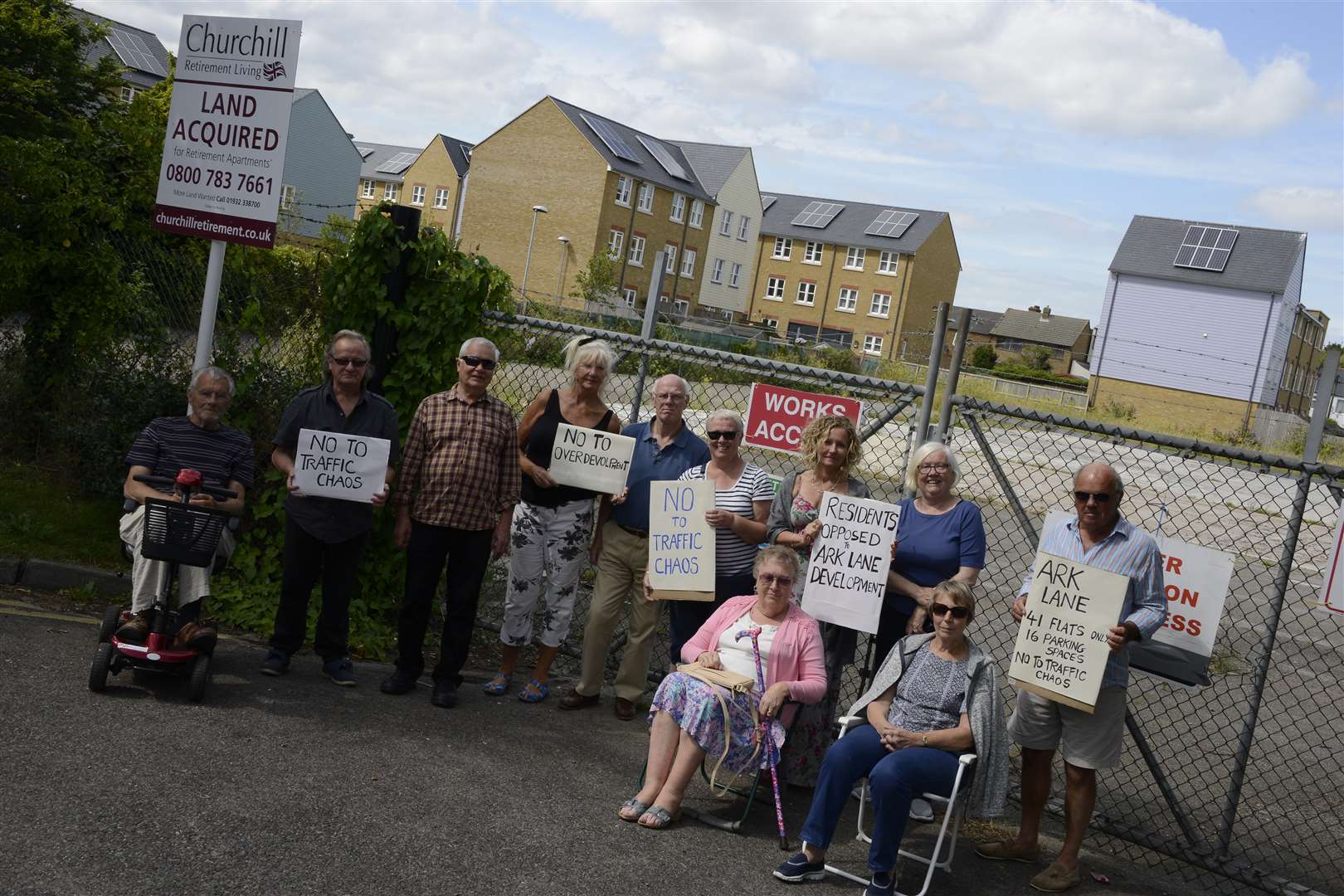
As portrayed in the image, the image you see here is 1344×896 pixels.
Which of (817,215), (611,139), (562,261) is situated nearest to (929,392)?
(562,261)

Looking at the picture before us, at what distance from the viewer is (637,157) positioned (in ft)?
196

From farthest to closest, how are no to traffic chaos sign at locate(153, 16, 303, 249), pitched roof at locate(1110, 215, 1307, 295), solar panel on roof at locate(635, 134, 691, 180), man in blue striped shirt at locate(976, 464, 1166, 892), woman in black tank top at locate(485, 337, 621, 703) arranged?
solar panel on roof at locate(635, 134, 691, 180)
pitched roof at locate(1110, 215, 1307, 295)
no to traffic chaos sign at locate(153, 16, 303, 249)
woman in black tank top at locate(485, 337, 621, 703)
man in blue striped shirt at locate(976, 464, 1166, 892)

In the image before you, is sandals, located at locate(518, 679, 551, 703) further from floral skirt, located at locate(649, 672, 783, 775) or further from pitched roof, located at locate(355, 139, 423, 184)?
pitched roof, located at locate(355, 139, 423, 184)

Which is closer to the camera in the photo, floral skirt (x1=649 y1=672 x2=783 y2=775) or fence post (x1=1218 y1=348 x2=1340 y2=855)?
fence post (x1=1218 y1=348 x2=1340 y2=855)

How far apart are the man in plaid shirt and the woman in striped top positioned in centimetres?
108

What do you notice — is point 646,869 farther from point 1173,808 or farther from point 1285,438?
point 1285,438

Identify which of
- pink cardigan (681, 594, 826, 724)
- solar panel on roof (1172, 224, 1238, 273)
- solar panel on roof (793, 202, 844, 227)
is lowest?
pink cardigan (681, 594, 826, 724)

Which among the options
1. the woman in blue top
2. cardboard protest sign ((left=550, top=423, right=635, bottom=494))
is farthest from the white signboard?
cardboard protest sign ((left=550, top=423, right=635, bottom=494))

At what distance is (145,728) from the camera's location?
17.7 ft

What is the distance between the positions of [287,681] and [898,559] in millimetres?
3456

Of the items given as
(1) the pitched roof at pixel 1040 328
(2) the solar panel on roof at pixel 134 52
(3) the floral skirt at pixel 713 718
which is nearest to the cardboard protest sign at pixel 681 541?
(3) the floral skirt at pixel 713 718

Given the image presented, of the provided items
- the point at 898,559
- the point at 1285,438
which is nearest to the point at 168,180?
the point at 898,559

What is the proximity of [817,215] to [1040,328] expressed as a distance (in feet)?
103

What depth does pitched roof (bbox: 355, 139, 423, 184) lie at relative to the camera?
2950 inches
